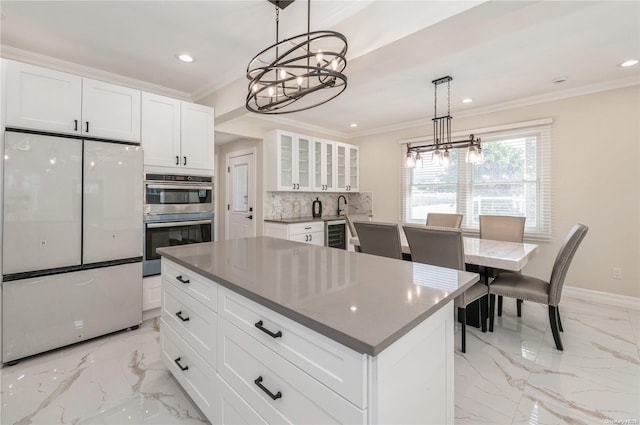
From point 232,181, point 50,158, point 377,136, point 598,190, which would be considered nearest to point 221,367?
point 50,158

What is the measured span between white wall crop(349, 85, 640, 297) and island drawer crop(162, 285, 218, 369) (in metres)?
4.17

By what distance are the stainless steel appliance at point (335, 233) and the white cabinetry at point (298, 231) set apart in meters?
0.11

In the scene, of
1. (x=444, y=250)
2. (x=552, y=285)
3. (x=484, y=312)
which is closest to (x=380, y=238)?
(x=444, y=250)

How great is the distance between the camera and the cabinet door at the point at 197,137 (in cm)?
306

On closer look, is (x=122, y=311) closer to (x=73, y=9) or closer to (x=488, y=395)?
(x=73, y=9)

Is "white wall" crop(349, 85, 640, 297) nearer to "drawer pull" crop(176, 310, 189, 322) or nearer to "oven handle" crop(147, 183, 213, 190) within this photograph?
"oven handle" crop(147, 183, 213, 190)

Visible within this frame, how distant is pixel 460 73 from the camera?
3.02m

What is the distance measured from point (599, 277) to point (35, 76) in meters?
5.98

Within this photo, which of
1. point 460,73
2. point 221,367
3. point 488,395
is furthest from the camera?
point 460,73

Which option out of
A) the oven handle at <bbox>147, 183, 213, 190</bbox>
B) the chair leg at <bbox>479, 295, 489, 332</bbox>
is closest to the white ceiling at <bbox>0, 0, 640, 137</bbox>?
the oven handle at <bbox>147, 183, 213, 190</bbox>

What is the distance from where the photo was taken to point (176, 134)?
2.99 m

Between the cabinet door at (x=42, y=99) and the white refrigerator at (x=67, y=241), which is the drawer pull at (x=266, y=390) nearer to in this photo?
the white refrigerator at (x=67, y=241)

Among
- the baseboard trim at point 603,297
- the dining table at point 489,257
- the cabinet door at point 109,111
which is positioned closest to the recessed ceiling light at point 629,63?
the dining table at point 489,257

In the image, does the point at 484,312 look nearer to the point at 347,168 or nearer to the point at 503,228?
the point at 503,228
